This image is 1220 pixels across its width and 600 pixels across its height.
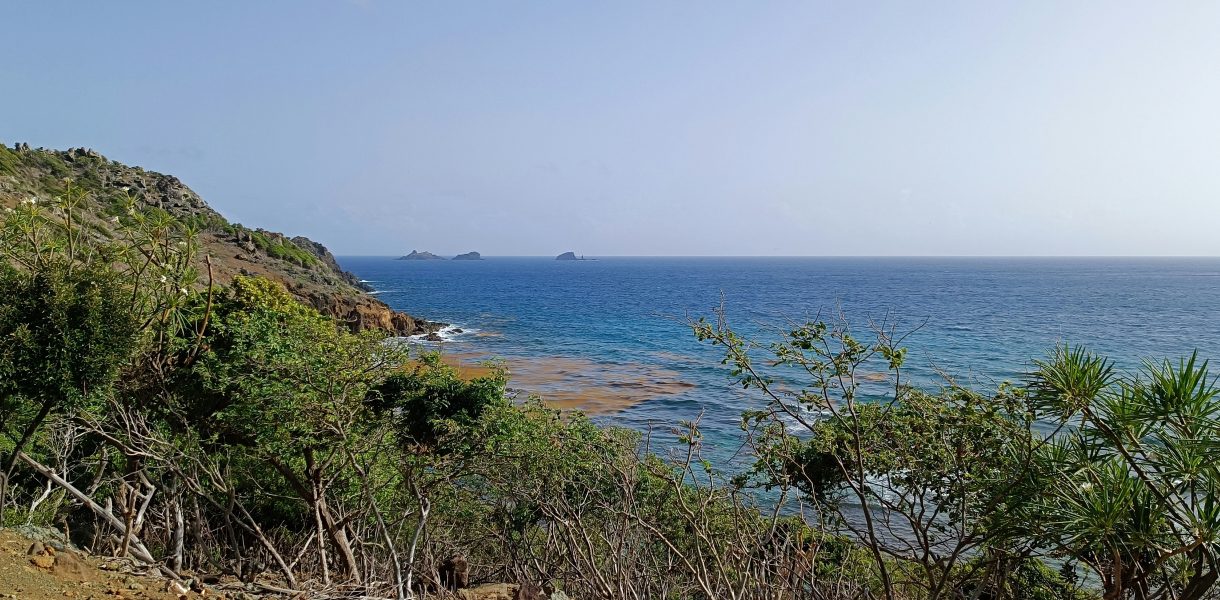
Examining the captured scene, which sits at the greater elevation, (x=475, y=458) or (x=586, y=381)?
(x=475, y=458)

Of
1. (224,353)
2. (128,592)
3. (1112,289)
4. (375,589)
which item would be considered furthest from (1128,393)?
(1112,289)

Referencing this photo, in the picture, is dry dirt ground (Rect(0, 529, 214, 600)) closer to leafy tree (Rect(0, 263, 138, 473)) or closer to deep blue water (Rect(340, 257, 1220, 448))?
leafy tree (Rect(0, 263, 138, 473))

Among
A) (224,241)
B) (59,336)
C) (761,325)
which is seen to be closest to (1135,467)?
(59,336)

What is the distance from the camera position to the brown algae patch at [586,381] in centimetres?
3384

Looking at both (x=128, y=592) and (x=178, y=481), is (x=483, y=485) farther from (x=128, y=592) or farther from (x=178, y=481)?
(x=128, y=592)

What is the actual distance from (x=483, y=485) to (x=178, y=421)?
5563 mm

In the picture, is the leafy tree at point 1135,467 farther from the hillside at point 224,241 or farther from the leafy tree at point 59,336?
the hillside at point 224,241

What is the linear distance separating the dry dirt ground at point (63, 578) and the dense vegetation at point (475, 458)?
3.23ft

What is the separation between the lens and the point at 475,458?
1155 cm

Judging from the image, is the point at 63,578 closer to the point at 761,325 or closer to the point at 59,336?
the point at 59,336

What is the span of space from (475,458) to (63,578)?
5897mm

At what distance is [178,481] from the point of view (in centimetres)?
991

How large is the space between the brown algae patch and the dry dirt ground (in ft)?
76.4

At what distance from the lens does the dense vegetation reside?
19.1ft
